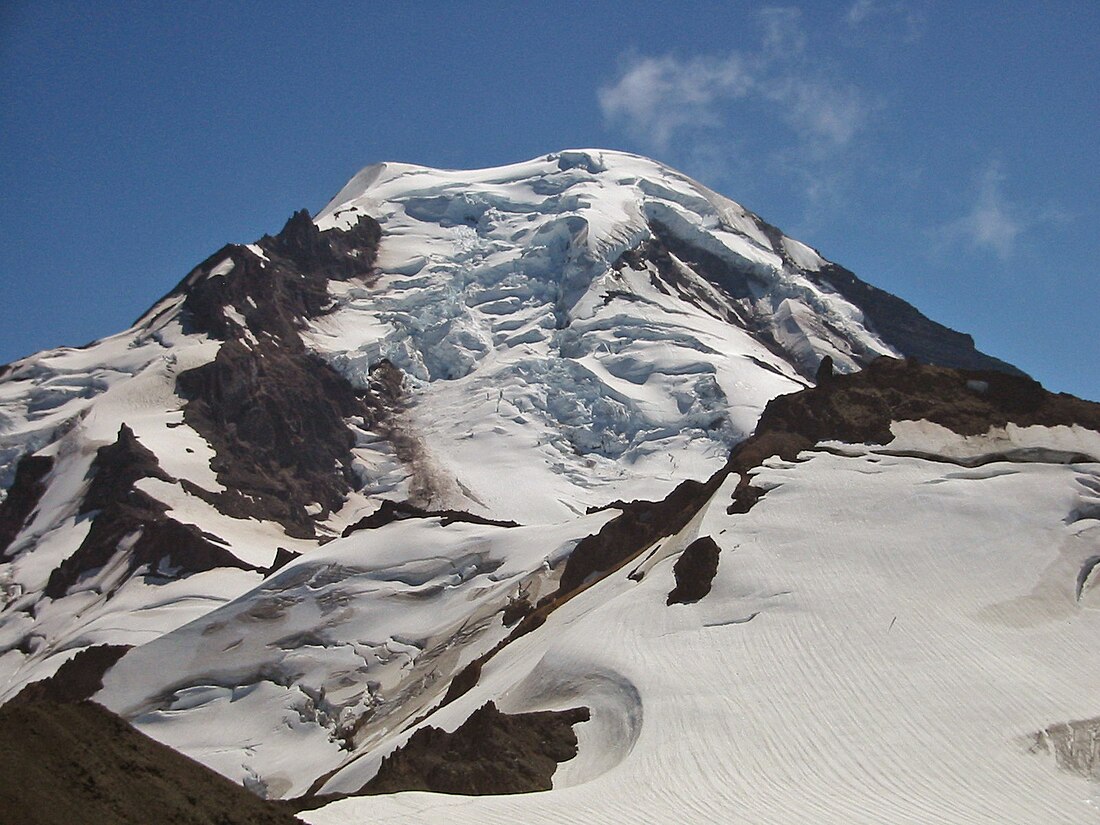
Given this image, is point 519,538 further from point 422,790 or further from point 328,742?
point 422,790

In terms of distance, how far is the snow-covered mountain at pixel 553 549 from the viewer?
36625mm

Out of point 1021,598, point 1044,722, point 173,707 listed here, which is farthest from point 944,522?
point 173,707

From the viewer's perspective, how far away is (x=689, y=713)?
38.9 metres

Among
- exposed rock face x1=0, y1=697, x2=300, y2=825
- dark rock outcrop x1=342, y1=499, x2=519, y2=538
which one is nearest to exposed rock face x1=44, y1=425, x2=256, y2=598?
dark rock outcrop x1=342, y1=499, x2=519, y2=538

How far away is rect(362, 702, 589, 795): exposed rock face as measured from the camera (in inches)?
1443

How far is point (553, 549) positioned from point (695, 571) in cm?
2468

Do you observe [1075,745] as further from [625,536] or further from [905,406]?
[625,536]

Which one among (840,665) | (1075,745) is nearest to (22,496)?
(840,665)

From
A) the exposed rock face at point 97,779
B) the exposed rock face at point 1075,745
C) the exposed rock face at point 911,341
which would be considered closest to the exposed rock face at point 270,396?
the exposed rock face at point 911,341

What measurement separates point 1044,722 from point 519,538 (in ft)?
145

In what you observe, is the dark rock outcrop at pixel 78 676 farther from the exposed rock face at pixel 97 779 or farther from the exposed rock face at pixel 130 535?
the exposed rock face at pixel 97 779

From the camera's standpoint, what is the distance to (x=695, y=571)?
49688 mm

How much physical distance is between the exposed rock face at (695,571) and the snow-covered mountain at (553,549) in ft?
0.54

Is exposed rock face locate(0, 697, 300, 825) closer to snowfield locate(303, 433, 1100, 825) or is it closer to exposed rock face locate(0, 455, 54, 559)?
snowfield locate(303, 433, 1100, 825)
